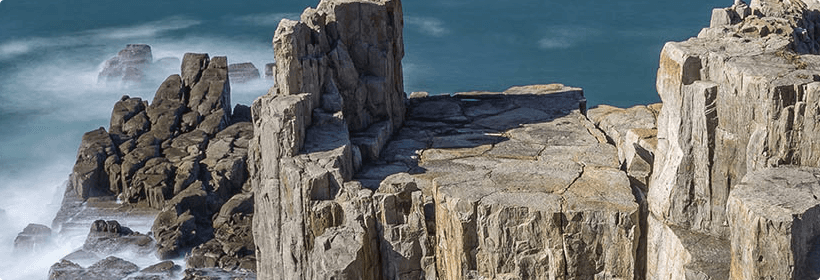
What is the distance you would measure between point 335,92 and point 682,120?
6.34 m

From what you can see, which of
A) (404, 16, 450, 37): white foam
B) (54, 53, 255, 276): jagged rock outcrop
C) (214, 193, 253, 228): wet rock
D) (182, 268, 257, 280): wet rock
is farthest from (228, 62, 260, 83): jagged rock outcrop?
(182, 268, 257, 280): wet rock

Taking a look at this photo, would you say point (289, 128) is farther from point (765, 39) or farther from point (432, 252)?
point (765, 39)

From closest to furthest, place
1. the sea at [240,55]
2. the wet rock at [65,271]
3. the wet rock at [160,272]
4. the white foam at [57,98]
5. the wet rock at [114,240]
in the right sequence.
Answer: the wet rock at [160,272]
the wet rock at [65,271]
the wet rock at [114,240]
the white foam at [57,98]
the sea at [240,55]

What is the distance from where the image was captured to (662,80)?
1291 cm

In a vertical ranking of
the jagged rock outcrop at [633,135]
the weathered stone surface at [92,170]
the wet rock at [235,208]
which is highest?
the jagged rock outcrop at [633,135]

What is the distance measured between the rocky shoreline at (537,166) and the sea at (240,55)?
15.1 meters

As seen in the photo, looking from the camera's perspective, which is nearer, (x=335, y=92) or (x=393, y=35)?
(x=335, y=92)

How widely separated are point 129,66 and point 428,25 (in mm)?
11578

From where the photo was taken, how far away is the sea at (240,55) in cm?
3694

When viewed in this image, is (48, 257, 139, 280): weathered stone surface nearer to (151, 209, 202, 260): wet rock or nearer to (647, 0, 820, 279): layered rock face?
(151, 209, 202, 260): wet rock

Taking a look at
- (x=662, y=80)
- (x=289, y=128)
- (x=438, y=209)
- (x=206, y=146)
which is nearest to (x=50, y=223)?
(x=206, y=146)

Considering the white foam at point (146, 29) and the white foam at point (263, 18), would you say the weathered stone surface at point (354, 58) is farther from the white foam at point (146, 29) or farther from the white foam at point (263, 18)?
the white foam at point (146, 29)

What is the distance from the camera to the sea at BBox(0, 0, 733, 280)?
36938mm

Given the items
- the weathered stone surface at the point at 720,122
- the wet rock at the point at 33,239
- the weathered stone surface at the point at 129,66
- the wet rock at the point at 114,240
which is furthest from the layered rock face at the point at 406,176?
the weathered stone surface at the point at 129,66
